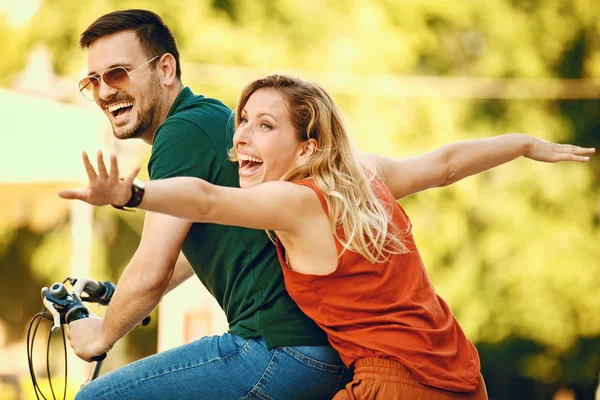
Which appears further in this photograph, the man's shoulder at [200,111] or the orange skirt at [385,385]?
the man's shoulder at [200,111]

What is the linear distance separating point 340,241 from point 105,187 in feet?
2.04

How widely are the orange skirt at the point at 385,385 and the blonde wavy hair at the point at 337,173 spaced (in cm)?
25

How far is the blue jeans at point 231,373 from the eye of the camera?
7.52 feet

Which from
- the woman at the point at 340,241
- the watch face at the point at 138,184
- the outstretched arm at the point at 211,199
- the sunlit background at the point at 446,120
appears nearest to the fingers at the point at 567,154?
the woman at the point at 340,241

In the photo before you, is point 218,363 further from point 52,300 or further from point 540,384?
point 540,384

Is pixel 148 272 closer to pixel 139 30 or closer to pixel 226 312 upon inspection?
pixel 226 312

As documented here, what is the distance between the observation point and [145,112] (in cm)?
277

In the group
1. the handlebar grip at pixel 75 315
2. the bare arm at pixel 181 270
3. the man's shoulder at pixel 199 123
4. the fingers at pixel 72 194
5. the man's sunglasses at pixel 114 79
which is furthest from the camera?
the bare arm at pixel 181 270

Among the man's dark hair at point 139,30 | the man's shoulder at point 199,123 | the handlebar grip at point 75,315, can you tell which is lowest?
the handlebar grip at point 75,315

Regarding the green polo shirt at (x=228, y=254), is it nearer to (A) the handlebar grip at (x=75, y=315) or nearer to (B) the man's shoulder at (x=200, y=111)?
(B) the man's shoulder at (x=200, y=111)

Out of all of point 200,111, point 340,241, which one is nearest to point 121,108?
point 200,111

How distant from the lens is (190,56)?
8.31m

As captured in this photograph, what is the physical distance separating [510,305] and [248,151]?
21.7 feet

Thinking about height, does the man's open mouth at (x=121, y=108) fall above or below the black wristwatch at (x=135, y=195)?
above
